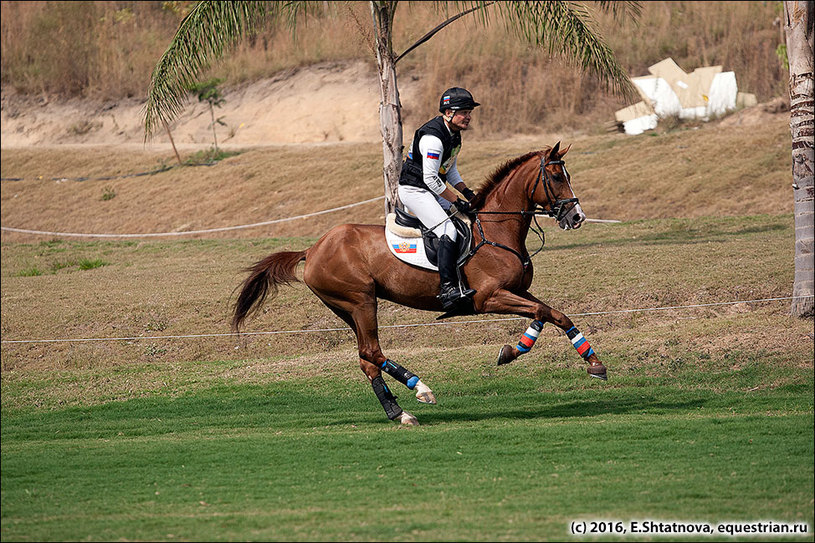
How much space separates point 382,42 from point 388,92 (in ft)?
2.56

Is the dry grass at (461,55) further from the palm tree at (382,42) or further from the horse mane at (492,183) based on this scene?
the horse mane at (492,183)

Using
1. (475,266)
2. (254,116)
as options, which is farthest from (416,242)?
(254,116)

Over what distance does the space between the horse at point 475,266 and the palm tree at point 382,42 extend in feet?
17.7

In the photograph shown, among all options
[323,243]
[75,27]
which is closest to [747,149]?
[323,243]

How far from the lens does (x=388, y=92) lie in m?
15.5

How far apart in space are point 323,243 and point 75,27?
1397 inches

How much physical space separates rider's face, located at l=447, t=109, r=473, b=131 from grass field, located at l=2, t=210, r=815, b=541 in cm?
290

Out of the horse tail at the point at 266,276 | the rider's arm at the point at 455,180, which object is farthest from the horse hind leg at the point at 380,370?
the rider's arm at the point at 455,180

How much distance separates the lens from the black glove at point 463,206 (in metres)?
9.80

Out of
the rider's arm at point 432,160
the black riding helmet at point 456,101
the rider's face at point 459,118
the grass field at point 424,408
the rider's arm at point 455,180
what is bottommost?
the grass field at point 424,408

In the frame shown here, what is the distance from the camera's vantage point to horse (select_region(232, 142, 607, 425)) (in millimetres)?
9523

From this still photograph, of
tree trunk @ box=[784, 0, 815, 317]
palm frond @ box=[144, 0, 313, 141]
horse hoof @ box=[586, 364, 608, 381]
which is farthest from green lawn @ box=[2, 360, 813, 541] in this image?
palm frond @ box=[144, 0, 313, 141]

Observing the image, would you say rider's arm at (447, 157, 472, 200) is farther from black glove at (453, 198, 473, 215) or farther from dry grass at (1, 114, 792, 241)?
dry grass at (1, 114, 792, 241)

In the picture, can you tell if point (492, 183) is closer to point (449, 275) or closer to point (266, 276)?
point (449, 275)
